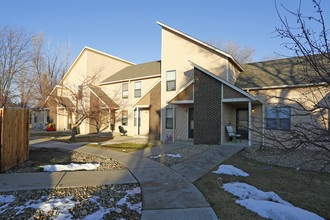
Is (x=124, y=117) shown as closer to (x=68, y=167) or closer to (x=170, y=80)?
(x=170, y=80)

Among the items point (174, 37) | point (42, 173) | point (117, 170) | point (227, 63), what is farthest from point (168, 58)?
point (42, 173)

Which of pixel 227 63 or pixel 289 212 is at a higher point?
pixel 227 63

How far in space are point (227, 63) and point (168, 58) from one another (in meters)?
4.49

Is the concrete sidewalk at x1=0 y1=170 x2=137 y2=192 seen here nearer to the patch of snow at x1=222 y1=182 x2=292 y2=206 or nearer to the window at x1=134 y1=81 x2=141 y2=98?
the patch of snow at x1=222 y1=182 x2=292 y2=206

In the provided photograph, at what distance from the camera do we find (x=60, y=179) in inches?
205

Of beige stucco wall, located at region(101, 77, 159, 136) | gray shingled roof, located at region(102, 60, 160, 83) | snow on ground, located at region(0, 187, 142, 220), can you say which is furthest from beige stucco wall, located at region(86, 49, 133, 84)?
snow on ground, located at region(0, 187, 142, 220)

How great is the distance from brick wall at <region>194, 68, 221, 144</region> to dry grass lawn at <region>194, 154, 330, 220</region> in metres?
3.94

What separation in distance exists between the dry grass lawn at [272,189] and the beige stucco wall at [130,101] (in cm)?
1092

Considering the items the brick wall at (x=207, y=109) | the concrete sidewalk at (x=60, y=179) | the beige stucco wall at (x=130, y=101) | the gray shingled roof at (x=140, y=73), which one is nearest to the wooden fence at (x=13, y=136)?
the concrete sidewalk at (x=60, y=179)

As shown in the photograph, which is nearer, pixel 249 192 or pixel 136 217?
pixel 136 217

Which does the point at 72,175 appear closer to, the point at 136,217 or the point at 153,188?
the point at 153,188

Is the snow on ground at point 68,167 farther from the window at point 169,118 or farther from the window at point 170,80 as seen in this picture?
the window at point 170,80

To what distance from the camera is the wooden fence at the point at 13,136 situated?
5.85 metres

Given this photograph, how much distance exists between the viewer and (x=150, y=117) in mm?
15289
